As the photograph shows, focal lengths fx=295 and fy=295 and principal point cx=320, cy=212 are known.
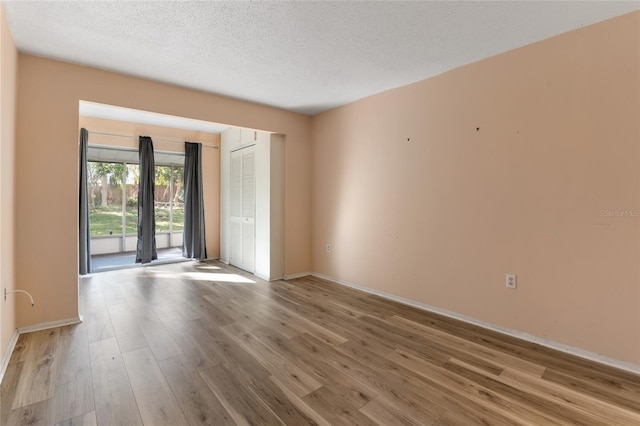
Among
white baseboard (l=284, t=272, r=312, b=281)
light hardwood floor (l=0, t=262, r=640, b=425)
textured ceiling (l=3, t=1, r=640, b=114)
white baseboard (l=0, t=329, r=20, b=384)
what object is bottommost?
light hardwood floor (l=0, t=262, r=640, b=425)

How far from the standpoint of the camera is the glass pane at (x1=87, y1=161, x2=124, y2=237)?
18.9 ft

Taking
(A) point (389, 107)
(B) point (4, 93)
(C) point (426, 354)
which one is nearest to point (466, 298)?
(C) point (426, 354)

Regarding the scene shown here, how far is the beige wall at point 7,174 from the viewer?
6.79 ft

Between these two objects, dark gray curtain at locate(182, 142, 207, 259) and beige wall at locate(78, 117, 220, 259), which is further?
dark gray curtain at locate(182, 142, 207, 259)

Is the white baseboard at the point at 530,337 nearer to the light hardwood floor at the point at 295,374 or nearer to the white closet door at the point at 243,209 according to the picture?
the light hardwood floor at the point at 295,374

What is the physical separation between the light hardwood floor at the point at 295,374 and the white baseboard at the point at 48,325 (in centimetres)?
9

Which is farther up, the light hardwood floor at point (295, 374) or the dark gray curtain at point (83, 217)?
the dark gray curtain at point (83, 217)

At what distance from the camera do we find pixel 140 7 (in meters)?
2.00

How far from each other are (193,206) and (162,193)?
3.47 feet

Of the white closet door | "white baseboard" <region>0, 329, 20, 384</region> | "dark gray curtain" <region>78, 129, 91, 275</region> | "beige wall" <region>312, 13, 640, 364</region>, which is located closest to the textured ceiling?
"beige wall" <region>312, 13, 640, 364</region>

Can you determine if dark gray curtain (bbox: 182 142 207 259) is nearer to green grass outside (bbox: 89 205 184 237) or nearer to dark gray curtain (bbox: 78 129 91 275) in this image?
green grass outside (bbox: 89 205 184 237)

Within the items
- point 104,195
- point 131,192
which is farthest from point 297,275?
point 104,195

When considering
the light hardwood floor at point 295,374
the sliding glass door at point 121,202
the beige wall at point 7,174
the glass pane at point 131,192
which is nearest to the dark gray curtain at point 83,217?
the sliding glass door at point 121,202

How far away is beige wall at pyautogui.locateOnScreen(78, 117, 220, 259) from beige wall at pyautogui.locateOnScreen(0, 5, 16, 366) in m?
2.59
